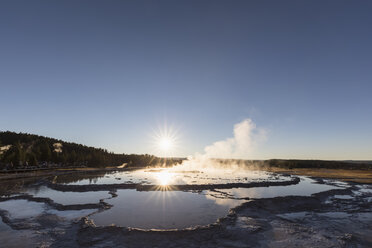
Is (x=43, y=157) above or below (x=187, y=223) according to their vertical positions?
above

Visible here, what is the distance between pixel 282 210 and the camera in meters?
21.8

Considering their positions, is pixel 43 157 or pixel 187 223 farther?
pixel 43 157

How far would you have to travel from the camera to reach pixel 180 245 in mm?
12781

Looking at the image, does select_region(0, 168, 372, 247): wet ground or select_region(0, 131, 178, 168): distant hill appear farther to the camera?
select_region(0, 131, 178, 168): distant hill

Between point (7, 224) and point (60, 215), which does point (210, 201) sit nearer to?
point (60, 215)

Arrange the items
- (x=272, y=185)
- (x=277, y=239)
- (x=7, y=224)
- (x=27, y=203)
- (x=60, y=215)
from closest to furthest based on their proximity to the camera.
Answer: (x=277, y=239), (x=7, y=224), (x=60, y=215), (x=27, y=203), (x=272, y=185)

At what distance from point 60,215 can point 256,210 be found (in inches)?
693

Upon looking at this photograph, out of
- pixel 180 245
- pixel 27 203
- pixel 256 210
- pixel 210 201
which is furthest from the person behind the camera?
pixel 210 201

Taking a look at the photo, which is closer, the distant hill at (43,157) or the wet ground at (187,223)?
the wet ground at (187,223)

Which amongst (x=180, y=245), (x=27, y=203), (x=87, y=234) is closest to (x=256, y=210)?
(x=180, y=245)

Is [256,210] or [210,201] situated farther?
[210,201]

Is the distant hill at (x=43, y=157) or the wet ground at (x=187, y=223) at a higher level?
the distant hill at (x=43, y=157)

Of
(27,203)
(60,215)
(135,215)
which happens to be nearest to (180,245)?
(135,215)

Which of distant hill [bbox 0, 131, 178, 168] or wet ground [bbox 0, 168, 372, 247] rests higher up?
distant hill [bbox 0, 131, 178, 168]
